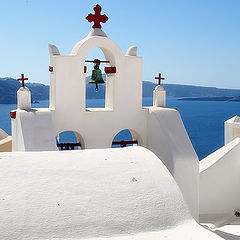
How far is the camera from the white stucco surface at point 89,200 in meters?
4.25

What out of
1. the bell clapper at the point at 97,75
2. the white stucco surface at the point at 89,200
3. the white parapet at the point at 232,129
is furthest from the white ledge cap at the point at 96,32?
the white parapet at the point at 232,129

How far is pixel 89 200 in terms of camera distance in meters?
4.68

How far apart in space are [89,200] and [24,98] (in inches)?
209

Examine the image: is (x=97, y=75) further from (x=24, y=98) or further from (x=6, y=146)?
(x=6, y=146)

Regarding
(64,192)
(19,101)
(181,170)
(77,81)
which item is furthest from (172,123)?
(64,192)

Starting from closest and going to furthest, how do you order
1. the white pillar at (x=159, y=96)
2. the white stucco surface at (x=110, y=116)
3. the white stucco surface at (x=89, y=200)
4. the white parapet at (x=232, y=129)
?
the white stucco surface at (x=89, y=200) → the white stucco surface at (x=110, y=116) → the white pillar at (x=159, y=96) → the white parapet at (x=232, y=129)

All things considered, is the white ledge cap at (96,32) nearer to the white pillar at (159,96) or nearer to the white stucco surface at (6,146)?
the white pillar at (159,96)

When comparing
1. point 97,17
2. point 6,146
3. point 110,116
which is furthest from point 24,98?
point 6,146

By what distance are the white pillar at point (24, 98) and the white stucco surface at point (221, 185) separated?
17.3 feet

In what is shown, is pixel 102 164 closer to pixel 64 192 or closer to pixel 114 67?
pixel 64 192

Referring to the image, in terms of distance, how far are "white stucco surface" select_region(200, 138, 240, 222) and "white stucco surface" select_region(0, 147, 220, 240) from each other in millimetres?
5844

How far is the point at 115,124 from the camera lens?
9.97 meters

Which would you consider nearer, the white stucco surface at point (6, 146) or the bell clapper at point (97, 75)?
the bell clapper at point (97, 75)

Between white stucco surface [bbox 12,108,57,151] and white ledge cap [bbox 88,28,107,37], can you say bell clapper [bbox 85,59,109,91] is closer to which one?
white ledge cap [bbox 88,28,107,37]
